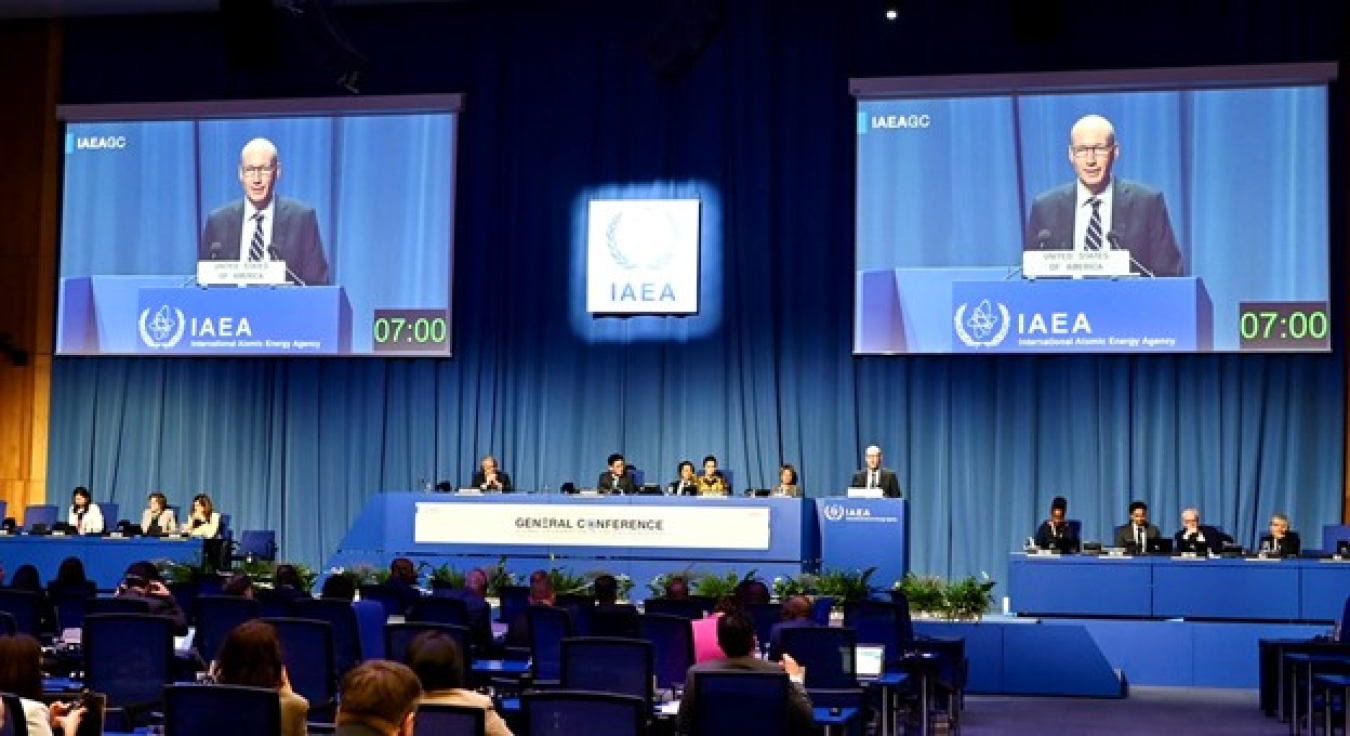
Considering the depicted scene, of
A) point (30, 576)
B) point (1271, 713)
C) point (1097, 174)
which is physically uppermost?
point (1097, 174)

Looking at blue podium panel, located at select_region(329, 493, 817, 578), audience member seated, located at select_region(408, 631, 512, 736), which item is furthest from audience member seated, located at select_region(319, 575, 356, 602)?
blue podium panel, located at select_region(329, 493, 817, 578)

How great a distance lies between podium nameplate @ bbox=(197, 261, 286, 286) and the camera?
19.2 m

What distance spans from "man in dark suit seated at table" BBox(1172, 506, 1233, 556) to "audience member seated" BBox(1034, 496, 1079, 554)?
831 millimetres

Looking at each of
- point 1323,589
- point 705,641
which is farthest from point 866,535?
point 705,641

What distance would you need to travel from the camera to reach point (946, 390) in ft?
61.3

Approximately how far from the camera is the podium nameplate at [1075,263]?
17297 millimetres

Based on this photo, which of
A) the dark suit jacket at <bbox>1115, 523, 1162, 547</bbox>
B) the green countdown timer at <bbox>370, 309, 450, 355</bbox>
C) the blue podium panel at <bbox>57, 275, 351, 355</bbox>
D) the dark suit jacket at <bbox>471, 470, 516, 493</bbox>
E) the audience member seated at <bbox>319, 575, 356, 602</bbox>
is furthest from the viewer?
the blue podium panel at <bbox>57, 275, 351, 355</bbox>

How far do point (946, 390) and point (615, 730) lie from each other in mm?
13374

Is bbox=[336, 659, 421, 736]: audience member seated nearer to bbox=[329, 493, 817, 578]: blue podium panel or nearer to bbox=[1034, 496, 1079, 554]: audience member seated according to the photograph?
bbox=[329, 493, 817, 578]: blue podium panel

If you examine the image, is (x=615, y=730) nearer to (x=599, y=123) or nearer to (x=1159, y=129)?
(x=1159, y=129)

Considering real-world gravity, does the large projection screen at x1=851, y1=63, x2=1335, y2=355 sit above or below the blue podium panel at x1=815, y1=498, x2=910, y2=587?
above

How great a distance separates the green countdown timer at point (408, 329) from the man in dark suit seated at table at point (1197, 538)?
7509mm

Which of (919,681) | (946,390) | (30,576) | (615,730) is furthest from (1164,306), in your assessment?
(615,730)

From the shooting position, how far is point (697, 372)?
763 inches
